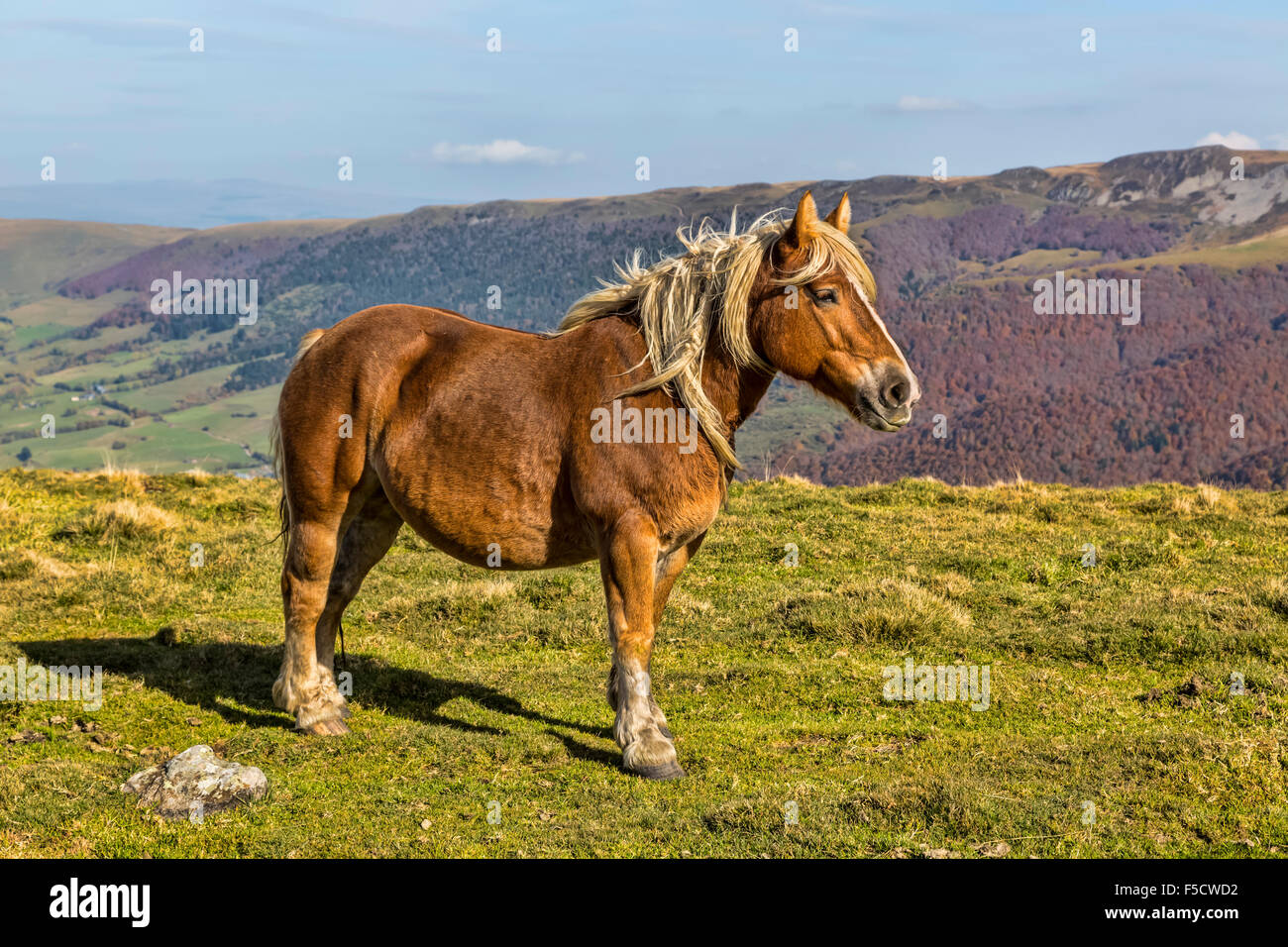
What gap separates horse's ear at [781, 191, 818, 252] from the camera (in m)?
5.95

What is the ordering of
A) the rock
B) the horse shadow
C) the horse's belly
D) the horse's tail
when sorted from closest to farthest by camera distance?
the rock → the horse's belly → the horse's tail → the horse shadow

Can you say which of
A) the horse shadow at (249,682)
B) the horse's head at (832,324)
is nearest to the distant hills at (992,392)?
the horse shadow at (249,682)

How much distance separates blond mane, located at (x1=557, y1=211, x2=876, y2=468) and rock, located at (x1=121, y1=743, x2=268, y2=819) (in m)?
3.22

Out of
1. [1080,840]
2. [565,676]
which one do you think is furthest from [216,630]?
[1080,840]

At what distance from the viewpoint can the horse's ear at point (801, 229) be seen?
595 cm

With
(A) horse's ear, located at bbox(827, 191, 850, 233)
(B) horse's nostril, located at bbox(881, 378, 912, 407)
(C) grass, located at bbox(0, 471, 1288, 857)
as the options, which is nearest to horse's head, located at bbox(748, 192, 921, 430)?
(B) horse's nostril, located at bbox(881, 378, 912, 407)

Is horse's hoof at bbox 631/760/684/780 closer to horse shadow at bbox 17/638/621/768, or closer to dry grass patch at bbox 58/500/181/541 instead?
horse shadow at bbox 17/638/621/768

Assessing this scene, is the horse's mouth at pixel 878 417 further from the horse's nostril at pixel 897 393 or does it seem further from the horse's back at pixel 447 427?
the horse's back at pixel 447 427

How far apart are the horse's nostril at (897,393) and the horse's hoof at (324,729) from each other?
14.3 feet

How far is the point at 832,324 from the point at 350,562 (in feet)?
13.1

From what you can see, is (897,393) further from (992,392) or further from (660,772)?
(992,392)

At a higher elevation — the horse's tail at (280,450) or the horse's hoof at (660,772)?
the horse's tail at (280,450)

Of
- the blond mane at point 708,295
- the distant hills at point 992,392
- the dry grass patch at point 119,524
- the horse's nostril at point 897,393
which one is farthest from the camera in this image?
the distant hills at point 992,392

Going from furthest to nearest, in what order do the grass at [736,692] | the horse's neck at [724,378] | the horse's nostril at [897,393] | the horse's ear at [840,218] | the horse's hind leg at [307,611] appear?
the horse's hind leg at [307,611], the horse's neck at [724,378], the horse's ear at [840,218], the horse's nostril at [897,393], the grass at [736,692]
